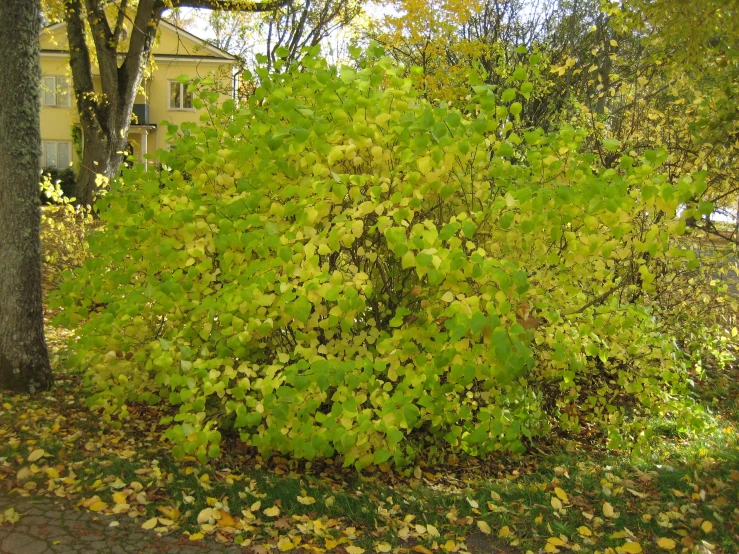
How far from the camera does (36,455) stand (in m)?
4.02

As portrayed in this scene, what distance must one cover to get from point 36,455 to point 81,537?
956mm

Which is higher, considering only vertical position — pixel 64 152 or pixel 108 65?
pixel 108 65

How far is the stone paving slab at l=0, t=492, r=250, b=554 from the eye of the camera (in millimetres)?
3213

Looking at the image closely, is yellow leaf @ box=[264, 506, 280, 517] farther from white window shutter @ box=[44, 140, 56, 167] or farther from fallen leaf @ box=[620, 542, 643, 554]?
white window shutter @ box=[44, 140, 56, 167]

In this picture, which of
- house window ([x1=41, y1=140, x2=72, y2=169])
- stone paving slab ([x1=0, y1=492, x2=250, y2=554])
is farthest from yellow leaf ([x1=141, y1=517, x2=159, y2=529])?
house window ([x1=41, y1=140, x2=72, y2=169])

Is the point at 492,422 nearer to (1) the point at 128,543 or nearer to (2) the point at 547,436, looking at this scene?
(2) the point at 547,436

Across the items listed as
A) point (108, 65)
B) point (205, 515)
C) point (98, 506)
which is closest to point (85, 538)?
point (98, 506)

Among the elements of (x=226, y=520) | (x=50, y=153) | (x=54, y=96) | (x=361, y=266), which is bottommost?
(x=226, y=520)

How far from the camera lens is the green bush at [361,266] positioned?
3520 mm

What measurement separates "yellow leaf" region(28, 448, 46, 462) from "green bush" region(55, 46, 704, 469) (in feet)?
1.66

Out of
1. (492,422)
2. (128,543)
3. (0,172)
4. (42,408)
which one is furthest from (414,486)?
(0,172)

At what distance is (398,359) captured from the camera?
3896 mm

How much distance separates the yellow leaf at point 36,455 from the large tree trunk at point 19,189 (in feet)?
4.06

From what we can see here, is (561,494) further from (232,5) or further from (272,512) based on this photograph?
(232,5)
